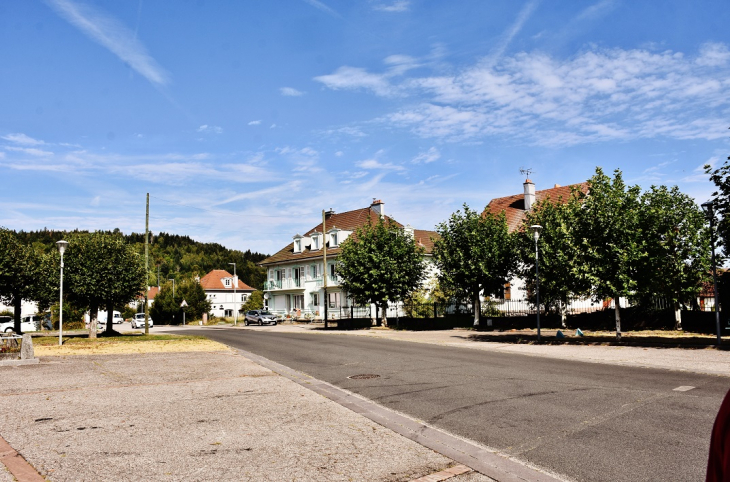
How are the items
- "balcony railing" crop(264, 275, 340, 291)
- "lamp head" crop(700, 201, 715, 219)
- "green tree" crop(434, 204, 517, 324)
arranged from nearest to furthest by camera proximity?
"lamp head" crop(700, 201, 715, 219) → "green tree" crop(434, 204, 517, 324) → "balcony railing" crop(264, 275, 340, 291)

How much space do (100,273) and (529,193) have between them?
34478mm

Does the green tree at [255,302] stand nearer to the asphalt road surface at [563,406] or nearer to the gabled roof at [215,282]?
the gabled roof at [215,282]

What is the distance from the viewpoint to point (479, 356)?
1805 cm

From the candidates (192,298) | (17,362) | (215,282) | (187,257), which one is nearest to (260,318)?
(192,298)

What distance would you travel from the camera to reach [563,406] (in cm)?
917

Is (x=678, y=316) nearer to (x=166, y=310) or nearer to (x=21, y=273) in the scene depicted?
(x=21, y=273)

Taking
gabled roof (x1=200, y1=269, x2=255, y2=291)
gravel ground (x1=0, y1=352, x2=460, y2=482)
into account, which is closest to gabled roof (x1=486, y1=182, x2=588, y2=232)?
gravel ground (x1=0, y1=352, x2=460, y2=482)

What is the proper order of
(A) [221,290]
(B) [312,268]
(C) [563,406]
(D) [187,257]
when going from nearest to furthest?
(C) [563,406] → (B) [312,268] → (A) [221,290] → (D) [187,257]

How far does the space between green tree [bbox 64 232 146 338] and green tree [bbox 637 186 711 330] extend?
82.1 feet

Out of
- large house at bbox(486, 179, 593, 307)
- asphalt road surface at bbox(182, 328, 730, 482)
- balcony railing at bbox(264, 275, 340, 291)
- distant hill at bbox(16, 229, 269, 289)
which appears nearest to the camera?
asphalt road surface at bbox(182, 328, 730, 482)

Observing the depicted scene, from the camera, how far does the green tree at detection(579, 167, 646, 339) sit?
20688 mm

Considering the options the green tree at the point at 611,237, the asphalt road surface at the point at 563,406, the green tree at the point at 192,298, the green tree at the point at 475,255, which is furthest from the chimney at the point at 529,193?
the green tree at the point at 192,298

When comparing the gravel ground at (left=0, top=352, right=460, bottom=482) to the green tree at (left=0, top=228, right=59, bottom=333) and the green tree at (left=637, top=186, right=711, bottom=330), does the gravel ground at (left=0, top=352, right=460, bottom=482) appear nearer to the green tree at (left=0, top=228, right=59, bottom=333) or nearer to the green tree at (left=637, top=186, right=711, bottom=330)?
the green tree at (left=637, top=186, right=711, bottom=330)

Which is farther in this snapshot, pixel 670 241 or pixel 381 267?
pixel 381 267
